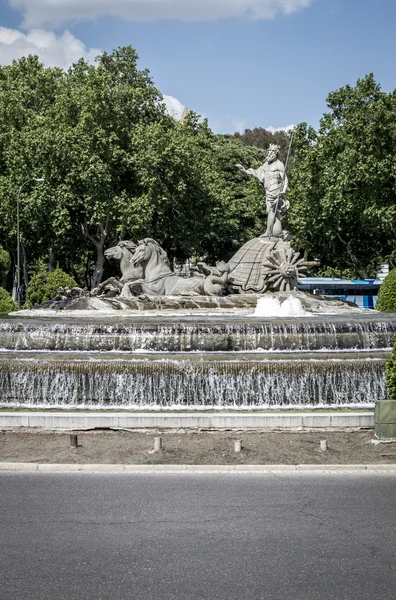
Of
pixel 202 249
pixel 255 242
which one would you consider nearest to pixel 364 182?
pixel 202 249

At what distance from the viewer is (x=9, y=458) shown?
11.2 meters

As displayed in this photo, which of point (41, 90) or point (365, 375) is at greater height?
point (41, 90)

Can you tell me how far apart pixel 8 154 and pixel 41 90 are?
6.40m

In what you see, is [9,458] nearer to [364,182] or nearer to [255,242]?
[255,242]

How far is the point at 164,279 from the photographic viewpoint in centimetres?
2842

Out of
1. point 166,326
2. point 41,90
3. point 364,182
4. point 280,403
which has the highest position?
point 41,90

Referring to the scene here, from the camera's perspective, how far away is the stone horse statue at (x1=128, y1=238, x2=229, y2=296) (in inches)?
1093

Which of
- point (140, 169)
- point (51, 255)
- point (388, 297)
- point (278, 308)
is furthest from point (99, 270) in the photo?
point (278, 308)

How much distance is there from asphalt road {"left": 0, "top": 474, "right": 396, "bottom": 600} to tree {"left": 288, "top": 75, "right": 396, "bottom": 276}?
38.0 meters

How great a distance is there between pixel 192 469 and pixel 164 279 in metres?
18.1

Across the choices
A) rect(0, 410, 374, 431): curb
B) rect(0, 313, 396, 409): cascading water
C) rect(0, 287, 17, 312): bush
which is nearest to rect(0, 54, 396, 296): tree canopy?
rect(0, 287, 17, 312): bush

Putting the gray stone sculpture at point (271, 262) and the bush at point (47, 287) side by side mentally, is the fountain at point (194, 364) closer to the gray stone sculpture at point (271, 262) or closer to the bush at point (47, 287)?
the gray stone sculpture at point (271, 262)

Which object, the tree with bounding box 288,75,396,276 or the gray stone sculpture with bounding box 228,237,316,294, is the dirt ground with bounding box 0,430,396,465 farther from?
the tree with bounding box 288,75,396,276

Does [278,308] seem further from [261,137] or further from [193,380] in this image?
[261,137]
